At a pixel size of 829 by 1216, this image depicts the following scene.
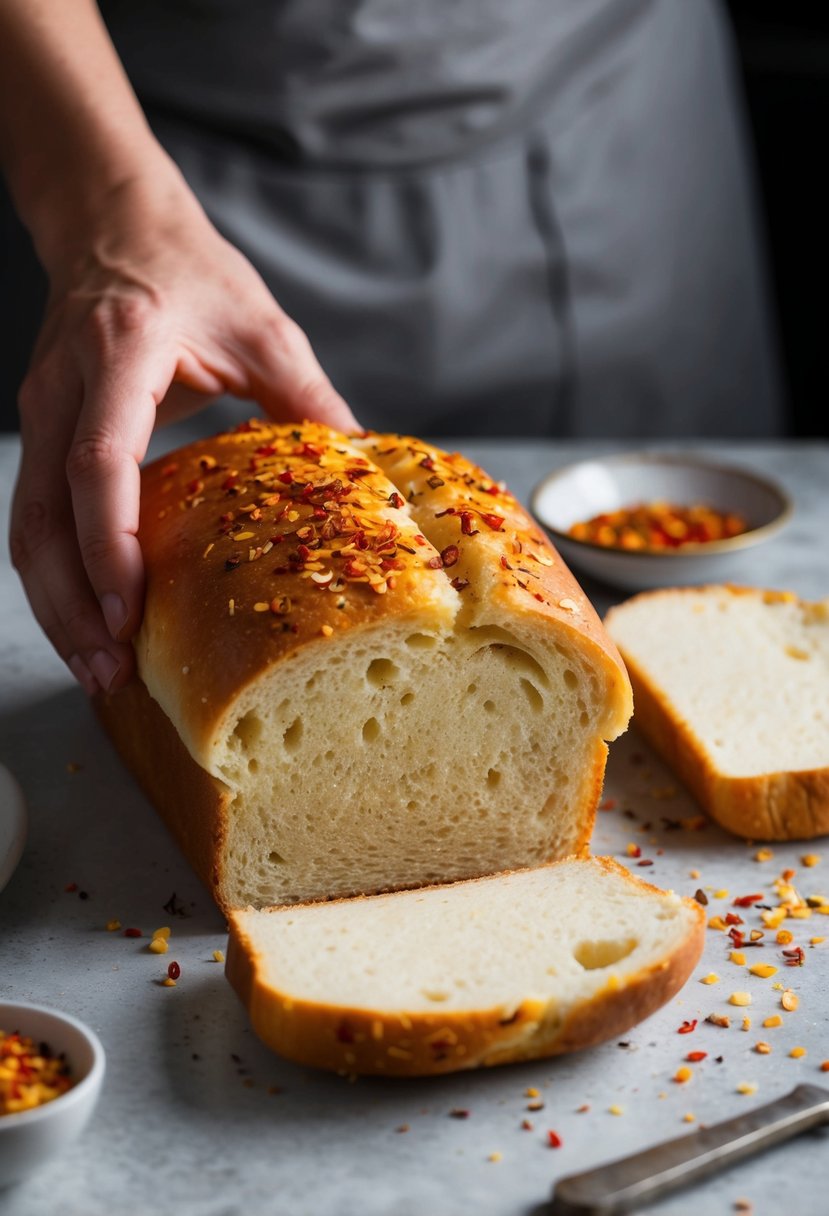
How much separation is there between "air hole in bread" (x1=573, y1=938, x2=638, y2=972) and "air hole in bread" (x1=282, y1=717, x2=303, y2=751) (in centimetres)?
54

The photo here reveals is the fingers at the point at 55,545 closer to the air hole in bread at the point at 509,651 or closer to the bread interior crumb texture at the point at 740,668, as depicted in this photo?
the air hole in bread at the point at 509,651

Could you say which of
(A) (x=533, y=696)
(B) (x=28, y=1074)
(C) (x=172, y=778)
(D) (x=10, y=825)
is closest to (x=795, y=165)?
(A) (x=533, y=696)

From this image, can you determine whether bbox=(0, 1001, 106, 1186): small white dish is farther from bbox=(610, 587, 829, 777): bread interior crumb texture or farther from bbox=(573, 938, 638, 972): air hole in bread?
bbox=(610, 587, 829, 777): bread interior crumb texture

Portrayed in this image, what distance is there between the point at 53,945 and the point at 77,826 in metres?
0.36

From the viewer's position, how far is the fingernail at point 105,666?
257 cm

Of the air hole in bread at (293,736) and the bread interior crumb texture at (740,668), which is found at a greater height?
the air hole in bread at (293,736)

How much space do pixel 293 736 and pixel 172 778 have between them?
338 mm

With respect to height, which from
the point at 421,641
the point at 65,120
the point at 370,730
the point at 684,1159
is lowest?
the point at 684,1159

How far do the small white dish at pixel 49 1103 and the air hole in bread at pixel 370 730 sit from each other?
656 mm

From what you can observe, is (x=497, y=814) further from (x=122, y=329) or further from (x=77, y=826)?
(x=122, y=329)

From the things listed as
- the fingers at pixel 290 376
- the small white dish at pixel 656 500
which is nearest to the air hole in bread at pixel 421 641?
the fingers at pixel 290 376

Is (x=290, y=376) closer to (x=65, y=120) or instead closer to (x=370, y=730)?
(x=65, y=120)

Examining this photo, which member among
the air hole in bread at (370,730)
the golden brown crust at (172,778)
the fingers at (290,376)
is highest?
the fingers at (290,376)

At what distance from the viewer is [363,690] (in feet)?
7.38
